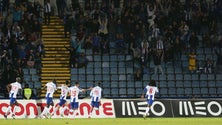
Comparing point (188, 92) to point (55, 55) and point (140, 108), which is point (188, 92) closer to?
point (140, 108)

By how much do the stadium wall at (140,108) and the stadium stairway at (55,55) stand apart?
312 centimetres

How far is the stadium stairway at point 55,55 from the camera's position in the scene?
→ 3581cm

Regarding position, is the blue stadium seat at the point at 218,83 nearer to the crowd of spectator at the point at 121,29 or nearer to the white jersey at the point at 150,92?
the crowd of spectator at the point at 121,29

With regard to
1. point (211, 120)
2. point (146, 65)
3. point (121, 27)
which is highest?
point (121, 27)

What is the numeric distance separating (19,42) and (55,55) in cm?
244

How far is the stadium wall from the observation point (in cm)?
3158

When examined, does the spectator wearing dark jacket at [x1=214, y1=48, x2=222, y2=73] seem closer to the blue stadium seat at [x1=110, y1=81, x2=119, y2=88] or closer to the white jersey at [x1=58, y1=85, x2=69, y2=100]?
the blue stadium seat at [x1=110, y1=81, x2=119, y2=88]

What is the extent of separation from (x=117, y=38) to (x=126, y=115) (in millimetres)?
6540

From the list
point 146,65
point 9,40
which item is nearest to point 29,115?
point 9,40

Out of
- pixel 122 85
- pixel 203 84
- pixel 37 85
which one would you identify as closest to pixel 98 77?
pixel 122 85

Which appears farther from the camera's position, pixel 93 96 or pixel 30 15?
pixel 30 15

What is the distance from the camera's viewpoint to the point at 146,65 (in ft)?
119

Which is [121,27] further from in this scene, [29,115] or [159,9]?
[29,115]

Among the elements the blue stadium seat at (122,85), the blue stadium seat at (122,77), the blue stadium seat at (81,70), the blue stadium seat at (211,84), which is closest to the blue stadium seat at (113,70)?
the blue stadium seat at (122,77)
